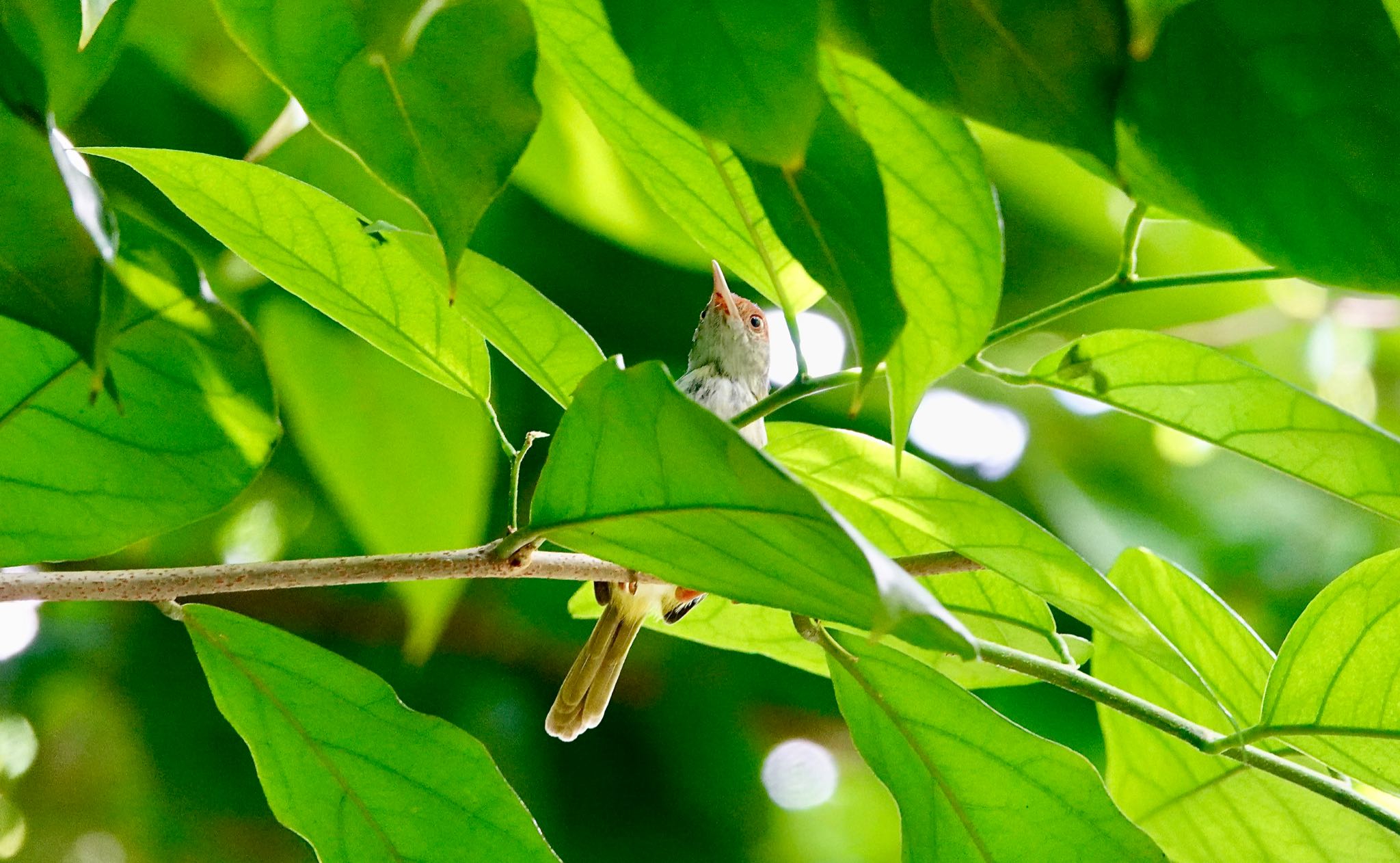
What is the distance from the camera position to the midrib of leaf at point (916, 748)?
82 centimetres

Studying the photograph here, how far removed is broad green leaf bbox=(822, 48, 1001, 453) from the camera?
554 millimetres

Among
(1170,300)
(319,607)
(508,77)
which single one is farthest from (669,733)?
(508,77)

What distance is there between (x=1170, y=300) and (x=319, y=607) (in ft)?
5.92

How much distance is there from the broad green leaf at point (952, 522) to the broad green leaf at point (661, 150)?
0.43 ft

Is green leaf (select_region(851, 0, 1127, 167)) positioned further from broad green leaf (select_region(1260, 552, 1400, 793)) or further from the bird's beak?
the bird's beak

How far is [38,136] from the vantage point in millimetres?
493

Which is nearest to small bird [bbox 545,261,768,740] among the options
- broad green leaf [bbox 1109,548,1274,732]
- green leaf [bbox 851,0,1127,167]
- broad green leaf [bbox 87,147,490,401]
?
broad green leaf [bbox 87,147,490,401]

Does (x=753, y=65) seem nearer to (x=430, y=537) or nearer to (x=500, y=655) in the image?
(x=430, y=537)

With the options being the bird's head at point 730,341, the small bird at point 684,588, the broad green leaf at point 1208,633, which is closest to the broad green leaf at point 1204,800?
the broad green leaf at point 1208,633

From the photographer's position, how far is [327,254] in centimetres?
80

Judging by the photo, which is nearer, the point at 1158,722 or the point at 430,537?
the point at 1158,722

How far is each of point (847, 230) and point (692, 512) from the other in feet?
0.56

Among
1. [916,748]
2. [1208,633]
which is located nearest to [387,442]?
[916,748]

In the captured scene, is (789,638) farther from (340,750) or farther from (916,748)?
(340,750)
